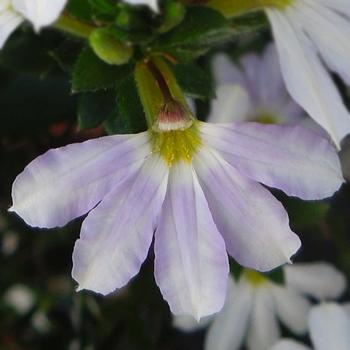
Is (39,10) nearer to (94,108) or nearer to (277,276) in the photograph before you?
(94,108)

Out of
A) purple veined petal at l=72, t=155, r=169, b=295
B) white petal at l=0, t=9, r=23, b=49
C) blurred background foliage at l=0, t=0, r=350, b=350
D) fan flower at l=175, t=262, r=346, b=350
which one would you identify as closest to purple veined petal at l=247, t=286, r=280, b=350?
fan flower at l=175, t=262, r=346, b=350

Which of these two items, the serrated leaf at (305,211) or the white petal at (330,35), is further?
the serrated leaf at (305,211)

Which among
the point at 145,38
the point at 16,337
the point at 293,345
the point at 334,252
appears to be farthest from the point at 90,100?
the point at 334,252

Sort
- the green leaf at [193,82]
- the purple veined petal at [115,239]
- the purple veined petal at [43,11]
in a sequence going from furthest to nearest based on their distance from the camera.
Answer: the green leaf at [193,82]
the purple veined petal at [115,239]
the purple veined petal at [43,11]

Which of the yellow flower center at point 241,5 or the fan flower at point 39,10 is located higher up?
the fan flower at point 39,10

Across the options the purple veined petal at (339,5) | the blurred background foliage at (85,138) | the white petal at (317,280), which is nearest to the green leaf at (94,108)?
the blurred background foliage at (85,138)

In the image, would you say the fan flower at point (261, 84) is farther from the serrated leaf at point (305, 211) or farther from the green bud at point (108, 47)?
the green bud at point (108, 47)

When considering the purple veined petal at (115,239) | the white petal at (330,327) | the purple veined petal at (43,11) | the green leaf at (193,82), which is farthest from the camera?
the white petal at (330,327)

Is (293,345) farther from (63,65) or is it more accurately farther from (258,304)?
(63,65)
